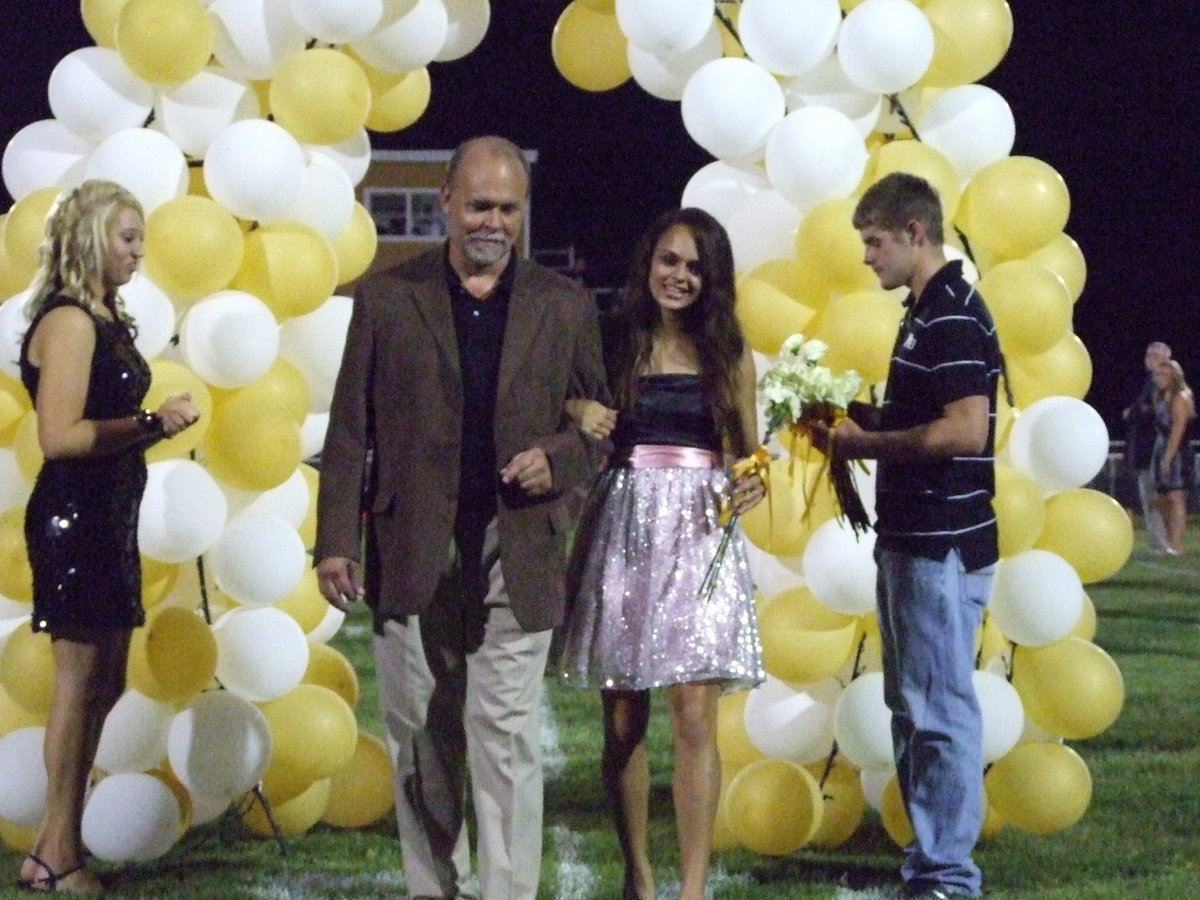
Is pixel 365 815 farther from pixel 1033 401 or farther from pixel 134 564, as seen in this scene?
pixel 1033 401

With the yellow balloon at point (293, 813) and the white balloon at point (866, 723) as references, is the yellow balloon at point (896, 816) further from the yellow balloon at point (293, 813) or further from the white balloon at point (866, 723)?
the yellow balloon at point (293, 813)

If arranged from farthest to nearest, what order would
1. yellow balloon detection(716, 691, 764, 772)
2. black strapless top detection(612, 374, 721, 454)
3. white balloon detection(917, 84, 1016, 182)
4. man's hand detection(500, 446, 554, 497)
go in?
yellow balloon detection(716, 691, 764, 772) < white balloon detection(917, 84, 1016, 182) < black strapless top detection(612, 374, 721, 454) < man's hand detection(500, 446, 554, 497)

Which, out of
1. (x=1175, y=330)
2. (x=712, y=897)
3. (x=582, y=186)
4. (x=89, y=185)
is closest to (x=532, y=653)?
(x=712, y=897)

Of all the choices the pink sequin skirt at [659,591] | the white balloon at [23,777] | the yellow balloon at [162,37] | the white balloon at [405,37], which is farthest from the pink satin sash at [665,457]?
the white balloon at [23,777]

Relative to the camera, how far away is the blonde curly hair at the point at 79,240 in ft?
16.7

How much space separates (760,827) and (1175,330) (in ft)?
110

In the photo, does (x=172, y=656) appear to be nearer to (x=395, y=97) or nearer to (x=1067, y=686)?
(x=395, y=97)

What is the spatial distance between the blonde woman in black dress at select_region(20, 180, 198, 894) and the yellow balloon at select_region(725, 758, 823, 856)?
1923 millimetres

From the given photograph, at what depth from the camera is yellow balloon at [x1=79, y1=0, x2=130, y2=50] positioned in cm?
588

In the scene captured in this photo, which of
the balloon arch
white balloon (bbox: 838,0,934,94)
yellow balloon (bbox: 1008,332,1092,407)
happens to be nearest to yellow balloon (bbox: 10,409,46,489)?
the balloon arch

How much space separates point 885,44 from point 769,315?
34.5 inches

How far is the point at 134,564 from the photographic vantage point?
17.4 feet

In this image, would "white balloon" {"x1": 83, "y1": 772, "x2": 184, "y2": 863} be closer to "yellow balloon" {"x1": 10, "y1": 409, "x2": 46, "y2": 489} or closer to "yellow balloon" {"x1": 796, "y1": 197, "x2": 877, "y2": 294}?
"yellow balloon" {"x1": 10, "y1": 409, "x2": 46, "y2": 489}

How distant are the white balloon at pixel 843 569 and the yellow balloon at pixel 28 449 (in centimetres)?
229
